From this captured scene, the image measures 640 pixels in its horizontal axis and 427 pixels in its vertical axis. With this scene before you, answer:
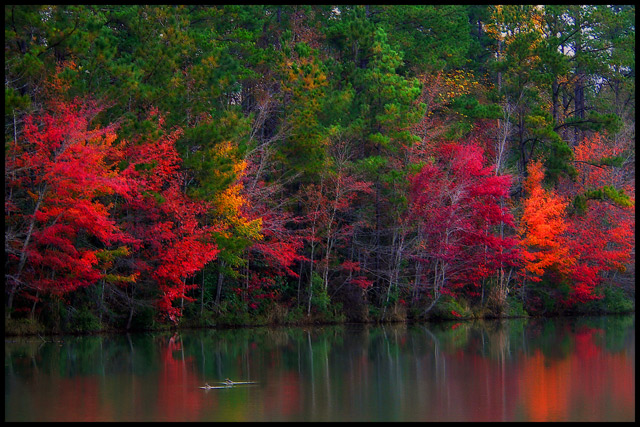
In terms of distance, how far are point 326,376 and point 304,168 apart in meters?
13.2

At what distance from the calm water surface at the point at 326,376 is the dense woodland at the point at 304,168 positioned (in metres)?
2.24

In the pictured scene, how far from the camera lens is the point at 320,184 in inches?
1199

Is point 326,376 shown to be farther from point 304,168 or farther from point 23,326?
point 304,168

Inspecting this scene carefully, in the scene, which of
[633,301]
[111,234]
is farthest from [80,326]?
[633,301]

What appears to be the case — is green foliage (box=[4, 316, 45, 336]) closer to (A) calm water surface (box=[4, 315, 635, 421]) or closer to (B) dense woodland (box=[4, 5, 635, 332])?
(B) dense woodland (box=[4, 5, 635, 332])

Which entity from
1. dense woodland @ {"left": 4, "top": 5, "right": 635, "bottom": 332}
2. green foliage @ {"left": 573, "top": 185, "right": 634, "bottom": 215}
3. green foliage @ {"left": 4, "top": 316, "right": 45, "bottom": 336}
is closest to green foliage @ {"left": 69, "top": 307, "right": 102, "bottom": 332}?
dense woodland @ {"left": 4, "top": 5, "right": 635, "bottom": 332}

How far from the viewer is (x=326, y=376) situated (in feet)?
57.7

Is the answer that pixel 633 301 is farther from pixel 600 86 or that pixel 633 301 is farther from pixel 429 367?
pixel 429 367

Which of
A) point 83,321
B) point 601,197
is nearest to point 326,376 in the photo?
point 83,321

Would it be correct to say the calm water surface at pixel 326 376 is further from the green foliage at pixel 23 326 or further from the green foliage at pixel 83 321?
the green foliage at pixel 83 321

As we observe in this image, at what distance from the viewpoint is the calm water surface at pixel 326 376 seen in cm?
1339

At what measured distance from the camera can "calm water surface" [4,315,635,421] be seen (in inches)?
527

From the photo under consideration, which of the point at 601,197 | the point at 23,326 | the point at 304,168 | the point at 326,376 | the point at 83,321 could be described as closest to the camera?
the point at 326,376

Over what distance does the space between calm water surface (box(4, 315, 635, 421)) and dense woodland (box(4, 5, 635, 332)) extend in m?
2.24
